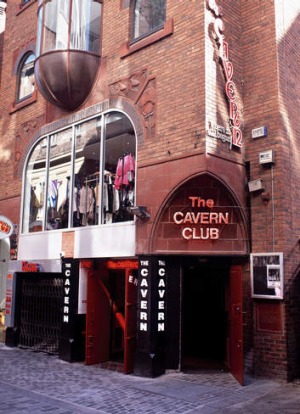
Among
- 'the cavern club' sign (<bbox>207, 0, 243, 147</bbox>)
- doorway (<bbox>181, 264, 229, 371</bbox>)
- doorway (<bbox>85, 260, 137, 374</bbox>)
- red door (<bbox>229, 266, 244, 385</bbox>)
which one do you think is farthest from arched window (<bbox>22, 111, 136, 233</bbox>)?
red door (<bbox>229, 266, 244, 385</bbox>)

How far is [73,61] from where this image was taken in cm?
1133

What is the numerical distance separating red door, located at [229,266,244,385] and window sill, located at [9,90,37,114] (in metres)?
7.89

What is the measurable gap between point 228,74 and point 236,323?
16.7 ft

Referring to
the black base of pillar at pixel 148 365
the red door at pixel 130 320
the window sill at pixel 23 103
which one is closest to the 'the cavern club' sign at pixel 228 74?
the red door at pixel 130 320

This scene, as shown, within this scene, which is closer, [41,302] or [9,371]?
[9,371]

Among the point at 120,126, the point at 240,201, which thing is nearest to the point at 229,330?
the point at 240,201

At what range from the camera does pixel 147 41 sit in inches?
401

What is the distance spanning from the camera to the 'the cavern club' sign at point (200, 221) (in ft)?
29.7

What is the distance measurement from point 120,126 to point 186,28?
104 inches

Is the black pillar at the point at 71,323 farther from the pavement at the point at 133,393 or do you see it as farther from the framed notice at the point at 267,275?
the framed notice at the point at 267,275

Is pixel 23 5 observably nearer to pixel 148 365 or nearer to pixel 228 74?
pixel 228 74

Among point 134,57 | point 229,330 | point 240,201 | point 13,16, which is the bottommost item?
point 229,330

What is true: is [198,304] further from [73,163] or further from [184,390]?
[73,163]

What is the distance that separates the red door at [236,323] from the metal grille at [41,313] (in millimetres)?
4555
